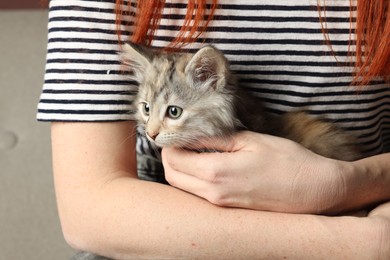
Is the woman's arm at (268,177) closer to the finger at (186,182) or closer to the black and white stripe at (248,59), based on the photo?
the finger at (186,182)

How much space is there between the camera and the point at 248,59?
119cm

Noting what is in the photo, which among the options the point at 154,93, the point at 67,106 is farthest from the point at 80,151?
the point at 154,93

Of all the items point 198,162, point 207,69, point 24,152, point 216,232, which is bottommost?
point 24,152

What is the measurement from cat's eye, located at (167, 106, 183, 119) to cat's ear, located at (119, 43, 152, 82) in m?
0.11

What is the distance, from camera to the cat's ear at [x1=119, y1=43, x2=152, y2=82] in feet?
3.71

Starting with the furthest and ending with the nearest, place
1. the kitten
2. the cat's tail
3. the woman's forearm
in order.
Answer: the cat's tail, the kitten, the woman's forearm

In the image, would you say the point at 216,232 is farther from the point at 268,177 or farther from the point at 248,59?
the point at 248,59

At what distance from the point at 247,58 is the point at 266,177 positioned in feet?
0.88

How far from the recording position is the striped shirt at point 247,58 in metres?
1.13

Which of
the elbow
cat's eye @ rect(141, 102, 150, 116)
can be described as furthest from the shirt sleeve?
the elbow

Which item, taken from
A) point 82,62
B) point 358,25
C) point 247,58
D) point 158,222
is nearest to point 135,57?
point 82,62


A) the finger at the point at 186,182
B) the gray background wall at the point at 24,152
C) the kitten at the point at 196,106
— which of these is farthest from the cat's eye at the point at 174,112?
the gray background wall at the point at 24,152

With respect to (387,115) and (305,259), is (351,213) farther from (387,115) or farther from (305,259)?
(387,115)

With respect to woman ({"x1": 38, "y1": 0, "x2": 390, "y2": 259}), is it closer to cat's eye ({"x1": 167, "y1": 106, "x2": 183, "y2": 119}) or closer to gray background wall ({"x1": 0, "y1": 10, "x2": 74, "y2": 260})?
cat's eye ({"x1": 167, "y1": 106, "x2": 183, "y2": 119})
